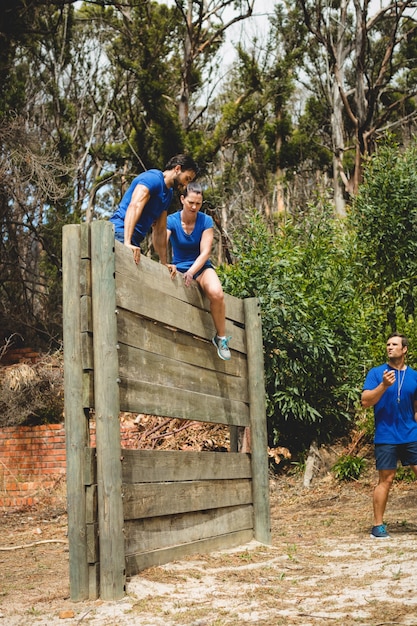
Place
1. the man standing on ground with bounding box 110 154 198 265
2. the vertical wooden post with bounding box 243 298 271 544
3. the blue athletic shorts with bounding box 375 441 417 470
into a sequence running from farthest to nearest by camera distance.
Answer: the vertical wooden post with bounding box 243 298 271 544 < the blue athletic shorts with bounding box 375 441 417 470 < the man standing on ground with bounding box 110 154 198 265

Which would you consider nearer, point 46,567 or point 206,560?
point 206,560

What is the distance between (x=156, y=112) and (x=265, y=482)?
12885 millimetres

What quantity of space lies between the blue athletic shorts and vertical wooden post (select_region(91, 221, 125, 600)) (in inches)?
112

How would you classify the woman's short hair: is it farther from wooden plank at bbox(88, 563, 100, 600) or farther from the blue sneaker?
the blue sneaker

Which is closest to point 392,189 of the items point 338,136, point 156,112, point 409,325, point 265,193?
point 409,325

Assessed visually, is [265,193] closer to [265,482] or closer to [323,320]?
[323,320]

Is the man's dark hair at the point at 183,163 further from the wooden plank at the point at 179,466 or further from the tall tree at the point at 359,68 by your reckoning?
the tall tree at the point at 359,68

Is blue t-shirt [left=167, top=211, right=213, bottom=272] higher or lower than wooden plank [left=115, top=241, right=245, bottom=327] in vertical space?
higher

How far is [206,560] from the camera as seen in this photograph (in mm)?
5344

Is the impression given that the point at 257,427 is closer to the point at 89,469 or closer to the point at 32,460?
the point at 89,469

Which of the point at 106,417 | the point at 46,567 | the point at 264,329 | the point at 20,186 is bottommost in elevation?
the point at 46,567

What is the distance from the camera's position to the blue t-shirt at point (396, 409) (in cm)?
635

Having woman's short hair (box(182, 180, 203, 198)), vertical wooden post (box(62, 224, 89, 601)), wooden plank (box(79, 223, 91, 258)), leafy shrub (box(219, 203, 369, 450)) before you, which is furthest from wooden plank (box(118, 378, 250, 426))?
leafy shrub (box(219, 203, 369, 450))

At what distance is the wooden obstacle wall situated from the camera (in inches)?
167
